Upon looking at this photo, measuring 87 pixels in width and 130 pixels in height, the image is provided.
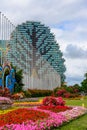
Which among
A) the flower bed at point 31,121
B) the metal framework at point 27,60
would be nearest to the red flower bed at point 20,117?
the flower bed at point 31,121

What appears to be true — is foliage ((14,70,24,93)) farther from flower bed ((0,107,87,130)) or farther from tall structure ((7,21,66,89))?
flower bed ((0,107,87,130))

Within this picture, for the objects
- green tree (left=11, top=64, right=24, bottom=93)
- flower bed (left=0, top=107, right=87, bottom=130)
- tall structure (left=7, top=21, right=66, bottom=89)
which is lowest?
flower bed (left=0, top=107, right=87, bottom=130)

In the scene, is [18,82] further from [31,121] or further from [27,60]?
[31,121]

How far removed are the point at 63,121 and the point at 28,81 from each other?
42.5 meters

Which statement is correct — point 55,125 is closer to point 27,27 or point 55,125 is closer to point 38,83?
point 38,83

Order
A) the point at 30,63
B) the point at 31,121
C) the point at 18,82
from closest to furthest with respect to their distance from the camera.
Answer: the point at 31,121 < the point at 18,82 < the point at 30,63

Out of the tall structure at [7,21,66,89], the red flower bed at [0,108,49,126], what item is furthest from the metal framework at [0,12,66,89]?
the red flower bed at [0,108,49,126]

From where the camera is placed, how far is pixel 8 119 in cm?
1353

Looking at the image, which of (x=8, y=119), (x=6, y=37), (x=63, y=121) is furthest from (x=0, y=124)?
(x=6, y=37)

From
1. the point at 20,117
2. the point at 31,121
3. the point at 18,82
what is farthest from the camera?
the point at 18,82

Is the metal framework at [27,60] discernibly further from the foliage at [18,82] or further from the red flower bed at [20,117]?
the red flower bed at [20,117]

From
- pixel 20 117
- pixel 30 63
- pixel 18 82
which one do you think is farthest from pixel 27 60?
pixel 20 117

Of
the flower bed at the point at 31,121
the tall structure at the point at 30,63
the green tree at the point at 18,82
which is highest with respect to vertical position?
the tall structure at the point at 30,63

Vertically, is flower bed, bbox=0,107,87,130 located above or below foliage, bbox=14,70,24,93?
below
